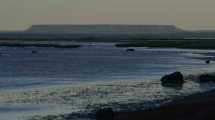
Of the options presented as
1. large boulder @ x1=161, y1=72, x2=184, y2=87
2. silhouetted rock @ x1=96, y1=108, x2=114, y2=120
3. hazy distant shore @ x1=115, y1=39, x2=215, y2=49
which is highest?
hazy distant shore @ x1=115, y1=39, x2=215, y2=49

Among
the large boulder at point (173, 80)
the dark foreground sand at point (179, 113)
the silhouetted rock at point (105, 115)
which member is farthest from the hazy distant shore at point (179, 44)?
the silhouetted rock at point (105, 115)

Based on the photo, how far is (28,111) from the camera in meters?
28.1

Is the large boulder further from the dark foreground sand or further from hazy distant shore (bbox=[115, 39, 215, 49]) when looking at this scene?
hazy distant shore (bbox=[115, 39, 215, 49])

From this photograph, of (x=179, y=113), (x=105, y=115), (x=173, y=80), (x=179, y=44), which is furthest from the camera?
(x=179, y=44)

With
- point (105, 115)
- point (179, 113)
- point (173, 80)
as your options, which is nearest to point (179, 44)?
point (173, 80)

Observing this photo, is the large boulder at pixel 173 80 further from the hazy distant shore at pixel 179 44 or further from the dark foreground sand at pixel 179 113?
Answer: the hazy distant shore at pixel 179 44

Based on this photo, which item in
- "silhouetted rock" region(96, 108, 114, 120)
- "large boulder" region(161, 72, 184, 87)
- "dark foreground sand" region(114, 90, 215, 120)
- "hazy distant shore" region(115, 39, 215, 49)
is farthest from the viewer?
"hazy distant shore" region(115, 39, 215, 49)

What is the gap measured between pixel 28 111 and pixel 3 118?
81.4 inches

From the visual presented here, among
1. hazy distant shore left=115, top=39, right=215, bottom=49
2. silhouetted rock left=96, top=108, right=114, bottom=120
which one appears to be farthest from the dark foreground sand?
hazy distant shore left=115, top=39, right=215, bottom=49

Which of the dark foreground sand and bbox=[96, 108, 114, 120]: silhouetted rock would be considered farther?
bbox=[96, 108, 114, 120]: silhouetted rock

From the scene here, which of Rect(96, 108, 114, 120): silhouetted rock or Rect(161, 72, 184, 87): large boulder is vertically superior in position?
Rect(161, 72, 184, 87): large boulder

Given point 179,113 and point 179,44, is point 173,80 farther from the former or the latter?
point 179,44

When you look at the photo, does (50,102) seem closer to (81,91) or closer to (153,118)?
(81,91)

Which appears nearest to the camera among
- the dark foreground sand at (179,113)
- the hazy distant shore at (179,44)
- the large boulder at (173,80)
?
the dark foreground sand at (179,113)
